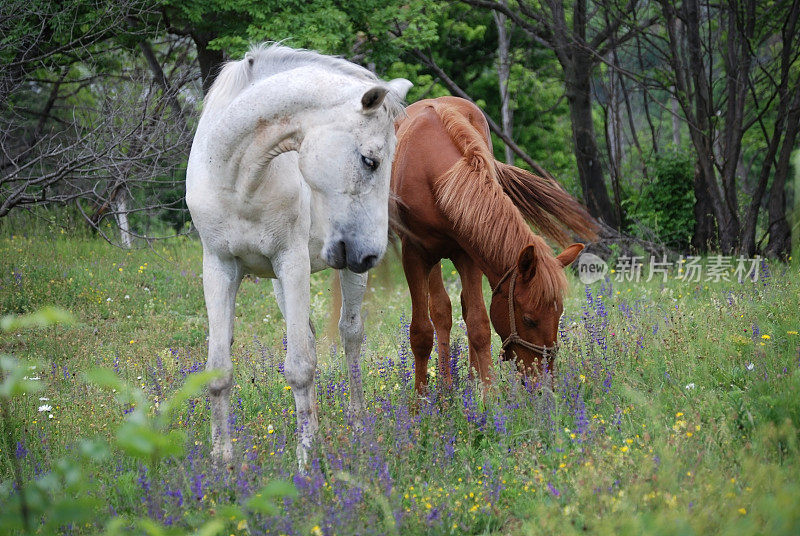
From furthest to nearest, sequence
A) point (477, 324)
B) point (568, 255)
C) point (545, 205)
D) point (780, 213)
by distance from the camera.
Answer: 1. point (780, 213)
2. point (545, 205)
3. point (477, 324)
4. point (568, 255)

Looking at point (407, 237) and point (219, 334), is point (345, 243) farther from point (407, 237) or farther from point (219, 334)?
point (407, 237)

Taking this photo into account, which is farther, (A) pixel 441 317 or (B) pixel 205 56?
Result: (B) pixel 205 56

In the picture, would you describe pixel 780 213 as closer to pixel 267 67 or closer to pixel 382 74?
pixel 382 74

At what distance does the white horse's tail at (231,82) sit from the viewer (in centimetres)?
381

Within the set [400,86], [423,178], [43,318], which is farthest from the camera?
[423,178]

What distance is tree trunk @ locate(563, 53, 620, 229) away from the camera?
38.3 ft

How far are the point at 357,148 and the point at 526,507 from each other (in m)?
1.78

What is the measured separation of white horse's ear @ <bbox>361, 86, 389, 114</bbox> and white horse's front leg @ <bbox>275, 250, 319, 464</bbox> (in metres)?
0.95

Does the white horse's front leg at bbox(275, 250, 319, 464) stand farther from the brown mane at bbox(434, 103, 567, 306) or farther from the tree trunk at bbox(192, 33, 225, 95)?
the tree trunk at bbox(192, 33, 225, 95)

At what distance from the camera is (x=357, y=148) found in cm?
324

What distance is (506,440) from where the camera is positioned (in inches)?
151

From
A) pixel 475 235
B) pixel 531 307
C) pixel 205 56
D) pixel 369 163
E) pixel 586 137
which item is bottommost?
pixel 531 307

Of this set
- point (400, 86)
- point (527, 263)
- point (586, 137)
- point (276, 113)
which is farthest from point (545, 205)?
point (586, 137)

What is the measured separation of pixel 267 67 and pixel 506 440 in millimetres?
2380
